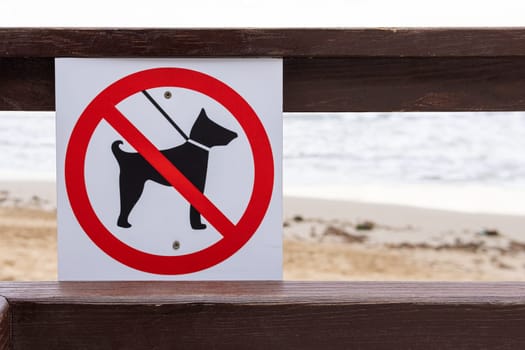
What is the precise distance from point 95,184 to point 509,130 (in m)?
16.3

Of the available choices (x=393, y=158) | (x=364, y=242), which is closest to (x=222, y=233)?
(x=364, y=242)

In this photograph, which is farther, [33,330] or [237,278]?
[237,278]

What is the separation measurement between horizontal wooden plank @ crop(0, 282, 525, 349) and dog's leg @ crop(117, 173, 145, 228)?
165 mm

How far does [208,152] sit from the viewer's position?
1095 millimetres

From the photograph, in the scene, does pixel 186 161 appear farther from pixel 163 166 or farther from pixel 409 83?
pixel 409 83

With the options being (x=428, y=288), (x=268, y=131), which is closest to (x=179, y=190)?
(x=268, y=131)

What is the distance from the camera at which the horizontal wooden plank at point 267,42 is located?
40.1 inches

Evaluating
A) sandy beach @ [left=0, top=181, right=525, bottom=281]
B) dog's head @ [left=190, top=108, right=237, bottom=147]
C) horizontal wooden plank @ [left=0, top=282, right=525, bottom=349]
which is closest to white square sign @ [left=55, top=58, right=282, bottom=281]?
dog's head @ [left=190, top=108, right=237, bottom=147]

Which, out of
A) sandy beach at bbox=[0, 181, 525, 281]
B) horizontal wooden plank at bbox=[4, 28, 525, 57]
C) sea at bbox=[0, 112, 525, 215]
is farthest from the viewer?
sea at bbox=[0, 112, 525, 215]

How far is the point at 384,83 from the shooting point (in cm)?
A: 108

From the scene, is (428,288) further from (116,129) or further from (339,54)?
(116,129)

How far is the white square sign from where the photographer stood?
3.54 feet

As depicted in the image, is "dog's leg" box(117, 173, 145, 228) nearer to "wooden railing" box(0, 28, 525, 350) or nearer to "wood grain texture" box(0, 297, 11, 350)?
"wooden railing" box(0, 28, 525, 350)

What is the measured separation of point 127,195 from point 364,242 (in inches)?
282
